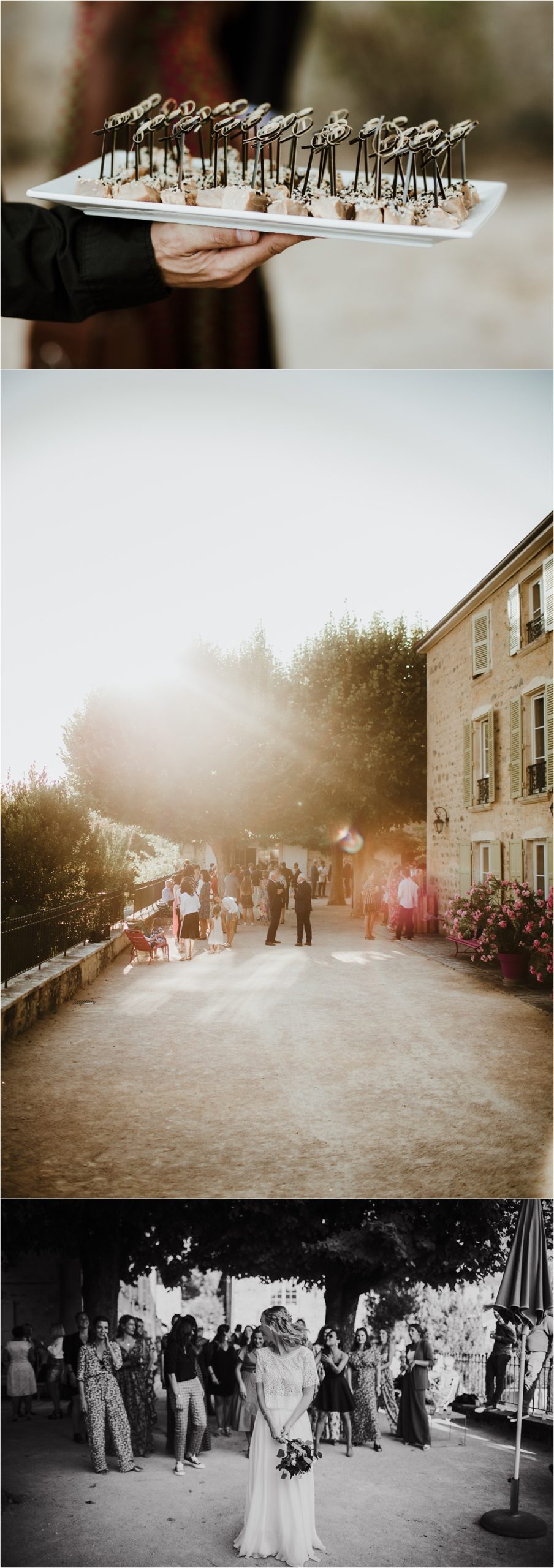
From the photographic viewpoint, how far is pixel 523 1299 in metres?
3.98

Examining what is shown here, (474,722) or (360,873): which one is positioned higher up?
(474,722)

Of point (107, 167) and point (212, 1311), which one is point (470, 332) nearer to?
point (107, 167)

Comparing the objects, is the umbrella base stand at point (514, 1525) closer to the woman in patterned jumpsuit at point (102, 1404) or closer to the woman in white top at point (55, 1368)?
the woman in patterned jumpsuit at point (102, 1404)

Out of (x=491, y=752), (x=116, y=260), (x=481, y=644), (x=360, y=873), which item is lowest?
(x=360, y=873)

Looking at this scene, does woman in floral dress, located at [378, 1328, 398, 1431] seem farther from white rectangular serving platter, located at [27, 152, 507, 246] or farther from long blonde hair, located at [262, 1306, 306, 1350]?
white rectangular serving platter, located at [27, 152, 507, 246]

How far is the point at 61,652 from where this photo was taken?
3758mm

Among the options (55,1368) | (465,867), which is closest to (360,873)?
(465,867)

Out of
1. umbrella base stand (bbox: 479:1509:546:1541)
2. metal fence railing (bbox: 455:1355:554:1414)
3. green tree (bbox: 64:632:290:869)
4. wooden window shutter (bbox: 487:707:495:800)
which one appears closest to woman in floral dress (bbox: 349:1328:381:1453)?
metal fence railing (bbox: 455:1355:554:1414)

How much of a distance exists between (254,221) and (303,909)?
2.40 meters

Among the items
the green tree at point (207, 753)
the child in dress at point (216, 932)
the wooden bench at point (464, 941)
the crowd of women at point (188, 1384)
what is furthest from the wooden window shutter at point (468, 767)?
the crowd of women at point (188, 1384)

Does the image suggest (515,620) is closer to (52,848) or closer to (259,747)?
(259,747)

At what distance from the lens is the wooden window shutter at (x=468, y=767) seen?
382 centimetres

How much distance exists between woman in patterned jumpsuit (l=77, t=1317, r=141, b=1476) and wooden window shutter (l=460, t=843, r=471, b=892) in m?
2.57

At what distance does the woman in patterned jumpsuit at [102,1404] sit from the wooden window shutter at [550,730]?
10.2 feet
